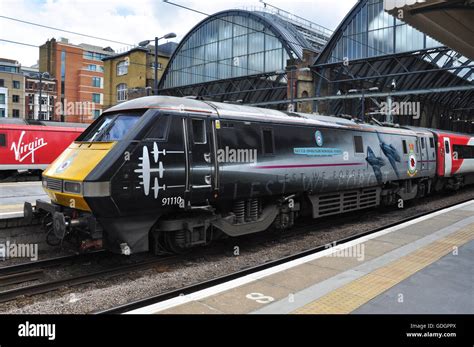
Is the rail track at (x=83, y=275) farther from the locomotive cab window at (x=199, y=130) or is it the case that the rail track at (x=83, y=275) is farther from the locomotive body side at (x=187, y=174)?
Result: the locomotive cab window at (x=199, y=130)

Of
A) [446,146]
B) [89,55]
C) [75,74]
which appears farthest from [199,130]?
[89,55]

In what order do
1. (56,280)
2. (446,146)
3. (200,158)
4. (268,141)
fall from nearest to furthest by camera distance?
(56,280), (200,158), (268,141), (446,146)

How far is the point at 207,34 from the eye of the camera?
52.1 meters

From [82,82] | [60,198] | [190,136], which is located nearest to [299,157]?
[190,136]

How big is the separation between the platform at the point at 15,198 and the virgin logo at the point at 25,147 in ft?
22.9

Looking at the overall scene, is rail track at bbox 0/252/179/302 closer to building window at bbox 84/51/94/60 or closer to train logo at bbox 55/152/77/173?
train logo at bbox 55/152/77/173

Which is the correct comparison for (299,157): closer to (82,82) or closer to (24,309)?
(24,309)

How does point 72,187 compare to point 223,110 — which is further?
point 223,110

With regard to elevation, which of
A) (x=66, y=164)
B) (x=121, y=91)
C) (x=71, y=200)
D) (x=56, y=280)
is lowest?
(x=56, y=280)

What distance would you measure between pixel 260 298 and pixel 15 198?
32.1 feet

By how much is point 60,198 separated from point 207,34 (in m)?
48.1

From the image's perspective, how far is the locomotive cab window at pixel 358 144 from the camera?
12648 millimetres

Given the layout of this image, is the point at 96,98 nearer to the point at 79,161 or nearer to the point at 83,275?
the point at 79,161

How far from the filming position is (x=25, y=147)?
73.0ft
